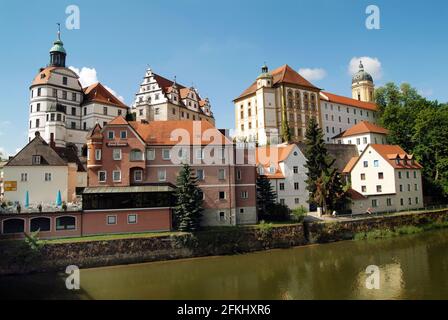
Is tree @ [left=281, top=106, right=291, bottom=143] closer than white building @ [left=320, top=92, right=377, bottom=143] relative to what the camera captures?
Yes

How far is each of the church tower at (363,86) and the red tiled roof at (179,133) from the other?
8517 cm

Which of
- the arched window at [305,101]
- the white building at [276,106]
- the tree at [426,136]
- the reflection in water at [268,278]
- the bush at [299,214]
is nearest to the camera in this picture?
the reflection in water at [268,278]

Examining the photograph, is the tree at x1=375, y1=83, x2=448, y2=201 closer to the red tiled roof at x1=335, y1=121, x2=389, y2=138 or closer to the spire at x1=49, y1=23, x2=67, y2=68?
the red tiled roof at x1=335, y1=121, x2=389, y2=138

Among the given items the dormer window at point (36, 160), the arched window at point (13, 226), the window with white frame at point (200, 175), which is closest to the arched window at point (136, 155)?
the window with white frame at point (200, 175)

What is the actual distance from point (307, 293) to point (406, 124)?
186 ft

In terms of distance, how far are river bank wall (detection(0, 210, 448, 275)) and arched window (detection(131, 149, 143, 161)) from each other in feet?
30.9

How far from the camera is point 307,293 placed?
21.1 metres

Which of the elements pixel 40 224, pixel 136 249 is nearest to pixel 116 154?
pixel 40 224

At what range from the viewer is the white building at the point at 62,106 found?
5600 centimetres

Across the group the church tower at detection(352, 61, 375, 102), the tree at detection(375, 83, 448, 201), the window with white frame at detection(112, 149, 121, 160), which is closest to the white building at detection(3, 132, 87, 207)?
the window with white frame at detection(112, 149, 121, 160)

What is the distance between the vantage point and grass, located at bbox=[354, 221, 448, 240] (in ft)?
131

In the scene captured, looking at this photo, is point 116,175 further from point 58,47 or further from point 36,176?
point 58,47

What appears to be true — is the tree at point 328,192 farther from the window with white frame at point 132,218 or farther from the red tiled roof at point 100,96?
the red tiled roof at point 100,96
